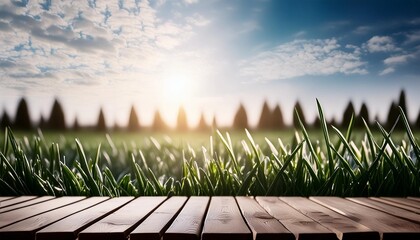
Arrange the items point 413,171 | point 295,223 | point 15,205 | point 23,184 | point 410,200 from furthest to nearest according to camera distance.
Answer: point 23,184 < point 413,171 < point 410,200 < point 15,205 < point 295,223

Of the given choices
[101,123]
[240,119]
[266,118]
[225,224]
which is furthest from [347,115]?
[225,224]

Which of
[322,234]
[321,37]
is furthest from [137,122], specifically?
[322,234]

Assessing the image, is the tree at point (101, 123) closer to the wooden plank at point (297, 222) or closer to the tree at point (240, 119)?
the tree at point (240, 119)

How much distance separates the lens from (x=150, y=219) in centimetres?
144

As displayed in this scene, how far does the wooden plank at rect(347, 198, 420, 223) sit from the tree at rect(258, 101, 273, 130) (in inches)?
890

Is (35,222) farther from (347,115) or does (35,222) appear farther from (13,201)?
(347,115)

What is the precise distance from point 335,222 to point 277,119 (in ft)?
77.4

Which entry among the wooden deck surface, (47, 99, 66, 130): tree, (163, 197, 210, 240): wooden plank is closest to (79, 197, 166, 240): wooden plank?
the wooden deck surface

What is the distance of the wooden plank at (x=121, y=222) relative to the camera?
124cm

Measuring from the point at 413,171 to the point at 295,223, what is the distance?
1178 mm

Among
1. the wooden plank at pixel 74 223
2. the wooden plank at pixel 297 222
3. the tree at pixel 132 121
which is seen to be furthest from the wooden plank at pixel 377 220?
the tree at pixel 132 121

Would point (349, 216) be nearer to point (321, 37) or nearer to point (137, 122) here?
point (321, 37)

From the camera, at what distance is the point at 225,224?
1335mm

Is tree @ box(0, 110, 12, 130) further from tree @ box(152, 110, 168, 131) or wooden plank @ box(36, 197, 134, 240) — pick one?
tree @ box(152, 110, 168, 131)
